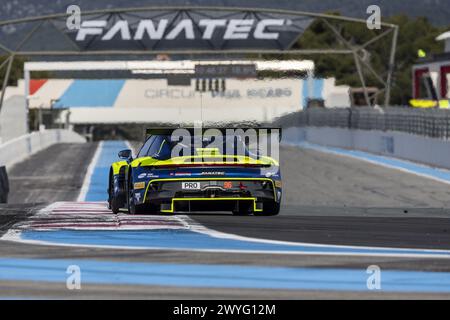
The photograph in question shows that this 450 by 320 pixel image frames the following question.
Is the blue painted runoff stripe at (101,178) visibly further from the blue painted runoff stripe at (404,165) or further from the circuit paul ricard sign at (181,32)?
the circuit paul ricard sign at (181,32)

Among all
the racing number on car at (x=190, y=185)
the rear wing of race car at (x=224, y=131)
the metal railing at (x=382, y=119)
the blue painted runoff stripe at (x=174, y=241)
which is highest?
the rear wing of race car at (x=224, y=131)

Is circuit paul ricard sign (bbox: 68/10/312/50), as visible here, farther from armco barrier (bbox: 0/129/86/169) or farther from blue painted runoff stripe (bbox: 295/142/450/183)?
blue painted runoff stripe (bbox: 295/142/450/183)

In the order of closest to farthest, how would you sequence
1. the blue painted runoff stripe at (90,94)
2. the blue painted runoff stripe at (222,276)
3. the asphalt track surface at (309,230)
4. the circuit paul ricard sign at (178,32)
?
the asphalt track surface at (309,230) → the blue painted runoff stripe at (222,276) → the circuit paul ricard sign at (178,32) → the blue painted runoff stripe at (90,94)

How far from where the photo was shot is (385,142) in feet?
152

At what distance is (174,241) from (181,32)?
243ft

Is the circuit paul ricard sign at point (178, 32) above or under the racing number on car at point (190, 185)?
above

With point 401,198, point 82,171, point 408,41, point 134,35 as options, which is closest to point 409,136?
point 82,171

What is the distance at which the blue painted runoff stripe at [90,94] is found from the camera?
403ft

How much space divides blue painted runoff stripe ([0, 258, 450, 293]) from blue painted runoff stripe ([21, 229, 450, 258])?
4.70 ft

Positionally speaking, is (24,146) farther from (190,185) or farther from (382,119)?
(190,185)

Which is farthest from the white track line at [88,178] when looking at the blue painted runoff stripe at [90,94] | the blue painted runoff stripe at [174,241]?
the blue painted runoff stripe at [90,94]

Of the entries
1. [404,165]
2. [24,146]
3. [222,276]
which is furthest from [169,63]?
[222,276]

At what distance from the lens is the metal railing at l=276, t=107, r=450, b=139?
37938mm

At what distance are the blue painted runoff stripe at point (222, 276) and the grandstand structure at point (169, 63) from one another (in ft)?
131
